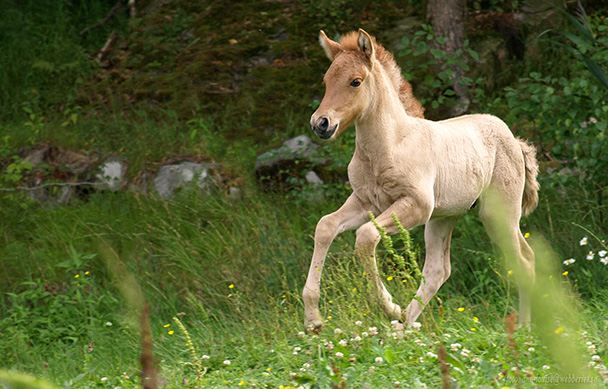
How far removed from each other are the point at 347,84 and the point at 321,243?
1.04 meters

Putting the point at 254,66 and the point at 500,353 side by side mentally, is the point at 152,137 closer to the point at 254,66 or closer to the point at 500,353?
the point at 254,66

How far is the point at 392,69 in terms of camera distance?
16.3ft

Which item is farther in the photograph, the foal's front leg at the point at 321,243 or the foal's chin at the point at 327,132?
the foal's front leg at the point at 321,243

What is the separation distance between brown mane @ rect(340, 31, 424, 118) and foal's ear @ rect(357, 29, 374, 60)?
0.17ft

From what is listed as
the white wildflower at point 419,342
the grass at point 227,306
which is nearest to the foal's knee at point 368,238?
the grass at point 227,306

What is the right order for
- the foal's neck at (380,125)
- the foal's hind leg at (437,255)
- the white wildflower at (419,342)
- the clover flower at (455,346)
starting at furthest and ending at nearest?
the foal's hind leg at (437,255) < the foal's neck at (380,125) < the white wildflower at (419,342) < the clover flower at (455,346)

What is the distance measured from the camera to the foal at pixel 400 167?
14.5 feet

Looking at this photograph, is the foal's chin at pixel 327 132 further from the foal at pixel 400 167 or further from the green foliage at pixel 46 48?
the green foliage at pixel 46 48

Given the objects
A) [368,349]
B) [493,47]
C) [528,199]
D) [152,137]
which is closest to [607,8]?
Result: [493,47]

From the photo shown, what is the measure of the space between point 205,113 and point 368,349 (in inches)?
275

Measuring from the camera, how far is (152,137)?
31.1 feet

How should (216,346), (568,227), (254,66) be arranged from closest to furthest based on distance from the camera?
(216,346)
(568,227)
(254,66)

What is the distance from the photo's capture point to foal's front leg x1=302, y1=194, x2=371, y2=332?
4391 millimetres

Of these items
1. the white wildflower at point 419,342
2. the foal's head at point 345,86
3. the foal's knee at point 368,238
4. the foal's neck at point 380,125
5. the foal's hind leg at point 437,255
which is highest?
the foal's head at point 345,86
